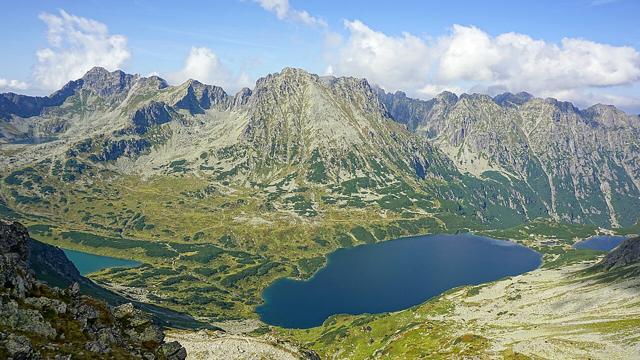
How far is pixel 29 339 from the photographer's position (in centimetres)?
4500

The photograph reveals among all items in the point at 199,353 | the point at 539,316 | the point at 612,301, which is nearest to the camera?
the point at 199,353

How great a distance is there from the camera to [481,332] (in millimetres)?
178750

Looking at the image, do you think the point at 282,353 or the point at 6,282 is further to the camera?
the point at 282,353

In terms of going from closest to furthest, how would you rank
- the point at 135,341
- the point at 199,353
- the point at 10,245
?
the point at 135,341 < the point at 199,353 < the point at 10,245

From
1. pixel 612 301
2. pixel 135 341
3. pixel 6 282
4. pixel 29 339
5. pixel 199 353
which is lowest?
pixel 612 301

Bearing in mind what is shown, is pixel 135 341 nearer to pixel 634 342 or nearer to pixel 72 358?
pixel 72 358

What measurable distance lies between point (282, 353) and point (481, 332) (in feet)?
365

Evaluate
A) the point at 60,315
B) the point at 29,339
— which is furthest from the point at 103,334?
the point at 29,339

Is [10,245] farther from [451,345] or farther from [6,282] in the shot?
[451,345]

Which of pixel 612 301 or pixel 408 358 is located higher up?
pixel 612 301

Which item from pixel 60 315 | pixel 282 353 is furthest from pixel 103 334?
pixel 282 353

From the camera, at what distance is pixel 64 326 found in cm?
5075

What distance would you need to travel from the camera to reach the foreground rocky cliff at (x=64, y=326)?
4525 cm

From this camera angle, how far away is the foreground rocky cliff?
4525 centimetres
